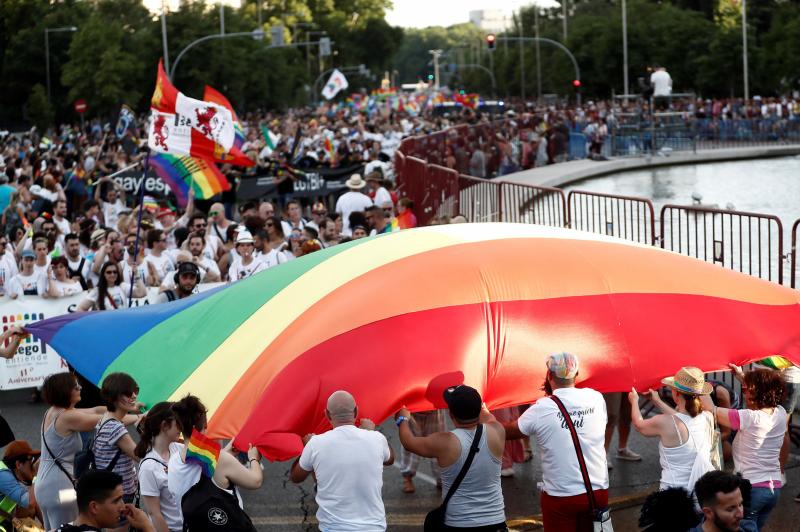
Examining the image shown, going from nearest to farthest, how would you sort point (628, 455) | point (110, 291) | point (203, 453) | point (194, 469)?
1. point (203, 453)
2. point (194, 469)
3. point (628, 455)
4. point (110, 291)

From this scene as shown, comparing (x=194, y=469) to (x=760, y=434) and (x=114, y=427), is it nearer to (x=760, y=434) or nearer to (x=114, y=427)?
(x=114, y=427)

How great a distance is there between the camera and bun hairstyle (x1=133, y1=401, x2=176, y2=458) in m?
6.79

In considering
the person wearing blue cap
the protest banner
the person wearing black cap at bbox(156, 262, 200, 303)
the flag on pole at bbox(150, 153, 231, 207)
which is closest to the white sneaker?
the person wearing black cap at bbox(156, 262, 200, 303)

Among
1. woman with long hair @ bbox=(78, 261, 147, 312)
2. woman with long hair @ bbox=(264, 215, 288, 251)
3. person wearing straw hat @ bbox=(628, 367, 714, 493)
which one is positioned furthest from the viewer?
woman with long hair @ bbox=(264, 215, 288, 251)

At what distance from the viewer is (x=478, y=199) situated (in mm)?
18156

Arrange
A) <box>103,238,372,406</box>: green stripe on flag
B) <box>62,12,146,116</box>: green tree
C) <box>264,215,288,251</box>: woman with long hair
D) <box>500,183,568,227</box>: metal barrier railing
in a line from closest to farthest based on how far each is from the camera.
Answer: <box>103,238,372,406</box>: green stripe on flag → <box>264,215,288,251</box>: woman with long hair → <box>500,183,568,227</box>: metal barrier railing → <box>62,12,146,116</box>: green tree

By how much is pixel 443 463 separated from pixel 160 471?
1.60 meters

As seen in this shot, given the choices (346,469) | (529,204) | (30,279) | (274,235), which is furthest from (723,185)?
(346,469)

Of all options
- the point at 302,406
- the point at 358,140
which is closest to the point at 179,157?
the point at 302,406

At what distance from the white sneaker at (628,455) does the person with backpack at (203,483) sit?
4.45 metres

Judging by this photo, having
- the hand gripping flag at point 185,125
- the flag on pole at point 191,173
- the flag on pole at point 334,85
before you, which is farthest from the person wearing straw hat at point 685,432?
the flag on pole at point 334,85

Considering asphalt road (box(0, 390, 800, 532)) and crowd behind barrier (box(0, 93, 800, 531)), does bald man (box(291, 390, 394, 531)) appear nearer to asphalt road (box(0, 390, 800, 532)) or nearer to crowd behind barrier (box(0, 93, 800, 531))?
crowd behind barrier (box(0, 93, 800, 531))

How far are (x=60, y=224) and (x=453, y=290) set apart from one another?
10298mm

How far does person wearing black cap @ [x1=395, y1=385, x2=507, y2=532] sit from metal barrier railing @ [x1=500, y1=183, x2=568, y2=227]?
8.50 meters
